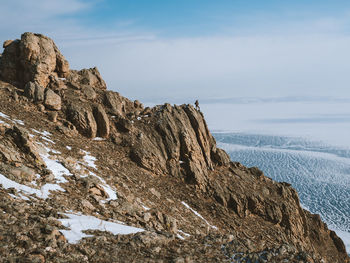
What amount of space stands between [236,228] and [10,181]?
24.2 meters

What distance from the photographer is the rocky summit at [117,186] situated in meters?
12.2

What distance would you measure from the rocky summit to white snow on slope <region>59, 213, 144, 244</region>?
0.07 m

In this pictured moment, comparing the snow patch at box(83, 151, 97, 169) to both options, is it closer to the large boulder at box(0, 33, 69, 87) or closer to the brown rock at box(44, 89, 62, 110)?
the brown rock at box(44, 89, 62, 110)

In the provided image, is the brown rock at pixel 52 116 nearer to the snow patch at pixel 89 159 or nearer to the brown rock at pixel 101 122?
the brown rock at pixel 101 122

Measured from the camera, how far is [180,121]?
126 feet

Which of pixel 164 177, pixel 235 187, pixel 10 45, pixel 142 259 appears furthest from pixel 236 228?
pixel 10 45

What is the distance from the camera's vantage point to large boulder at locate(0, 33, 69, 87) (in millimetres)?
32344

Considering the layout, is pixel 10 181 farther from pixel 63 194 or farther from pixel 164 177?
pixel 164 177

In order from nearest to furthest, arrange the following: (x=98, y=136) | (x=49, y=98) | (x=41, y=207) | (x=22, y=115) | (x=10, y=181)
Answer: (x=41, y=207), (x=10, y=181), (x=22, y=115), (x=49, y=98), (x=98, y=136)

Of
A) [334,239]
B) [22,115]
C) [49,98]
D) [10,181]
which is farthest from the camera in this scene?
[334,239]

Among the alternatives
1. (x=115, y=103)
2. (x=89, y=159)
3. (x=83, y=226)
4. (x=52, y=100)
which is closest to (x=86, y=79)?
(x=115, y=103)

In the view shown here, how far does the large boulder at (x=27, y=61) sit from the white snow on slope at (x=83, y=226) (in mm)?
23561

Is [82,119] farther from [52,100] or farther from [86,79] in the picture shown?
[86,79]

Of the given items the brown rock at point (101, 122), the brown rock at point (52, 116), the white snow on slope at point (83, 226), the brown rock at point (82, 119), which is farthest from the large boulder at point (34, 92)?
the white snow on slope at point (83, 226)
